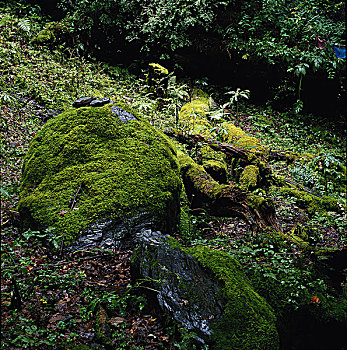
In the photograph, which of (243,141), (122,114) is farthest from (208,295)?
(243,141)

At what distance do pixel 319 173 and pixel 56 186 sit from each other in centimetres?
674

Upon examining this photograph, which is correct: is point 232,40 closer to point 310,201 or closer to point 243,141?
point 243,141

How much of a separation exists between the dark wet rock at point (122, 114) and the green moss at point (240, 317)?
257 centimetres

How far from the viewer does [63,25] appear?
Result: 32.8 ft

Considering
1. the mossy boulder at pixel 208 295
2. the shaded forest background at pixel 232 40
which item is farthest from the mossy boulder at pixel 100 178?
the shaded forest background at pixel 232 40

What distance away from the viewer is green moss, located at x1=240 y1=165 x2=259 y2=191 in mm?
5773

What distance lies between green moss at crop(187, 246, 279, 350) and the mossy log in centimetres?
135

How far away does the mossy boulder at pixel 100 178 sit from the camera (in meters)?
3.40

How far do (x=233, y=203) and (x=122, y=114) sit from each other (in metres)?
2.32

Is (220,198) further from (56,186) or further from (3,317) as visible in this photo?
(3,317)

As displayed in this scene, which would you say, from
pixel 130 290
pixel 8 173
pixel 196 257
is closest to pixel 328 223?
pixel 196 257

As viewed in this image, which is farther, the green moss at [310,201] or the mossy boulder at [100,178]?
the green moss at [310,201]

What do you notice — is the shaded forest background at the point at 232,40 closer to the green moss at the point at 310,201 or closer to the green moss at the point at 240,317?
the green moss at the point at 310,201

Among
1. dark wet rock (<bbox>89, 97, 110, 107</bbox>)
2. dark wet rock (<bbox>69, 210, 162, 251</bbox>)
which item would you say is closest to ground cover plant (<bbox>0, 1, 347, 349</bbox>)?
dark wet rock (<bbox>69, 210, 162, 251</bbox>)
